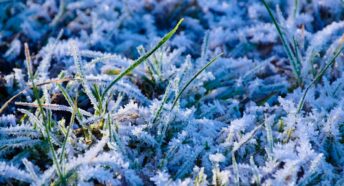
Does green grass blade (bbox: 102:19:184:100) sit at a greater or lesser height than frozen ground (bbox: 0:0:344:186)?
greater

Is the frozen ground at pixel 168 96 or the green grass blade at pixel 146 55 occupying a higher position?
the green grass blade at pixel 146 55

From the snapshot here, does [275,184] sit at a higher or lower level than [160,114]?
lower

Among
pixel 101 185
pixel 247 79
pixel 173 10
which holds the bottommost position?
pixel 101 185

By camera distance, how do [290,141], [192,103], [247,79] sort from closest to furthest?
1. [290,141]
2. [192,103]
3. [247,79]

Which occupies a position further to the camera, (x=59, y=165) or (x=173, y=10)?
(x=173, y=10)

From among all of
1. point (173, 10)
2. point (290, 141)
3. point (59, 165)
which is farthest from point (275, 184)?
point (173, 10)

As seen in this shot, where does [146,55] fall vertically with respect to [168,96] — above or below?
above

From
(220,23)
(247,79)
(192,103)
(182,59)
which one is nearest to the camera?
(192,103)

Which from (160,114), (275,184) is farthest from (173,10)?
(275,184)

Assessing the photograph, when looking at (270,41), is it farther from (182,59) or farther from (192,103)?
(192,103)

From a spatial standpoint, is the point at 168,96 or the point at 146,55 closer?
the point at 146,55
